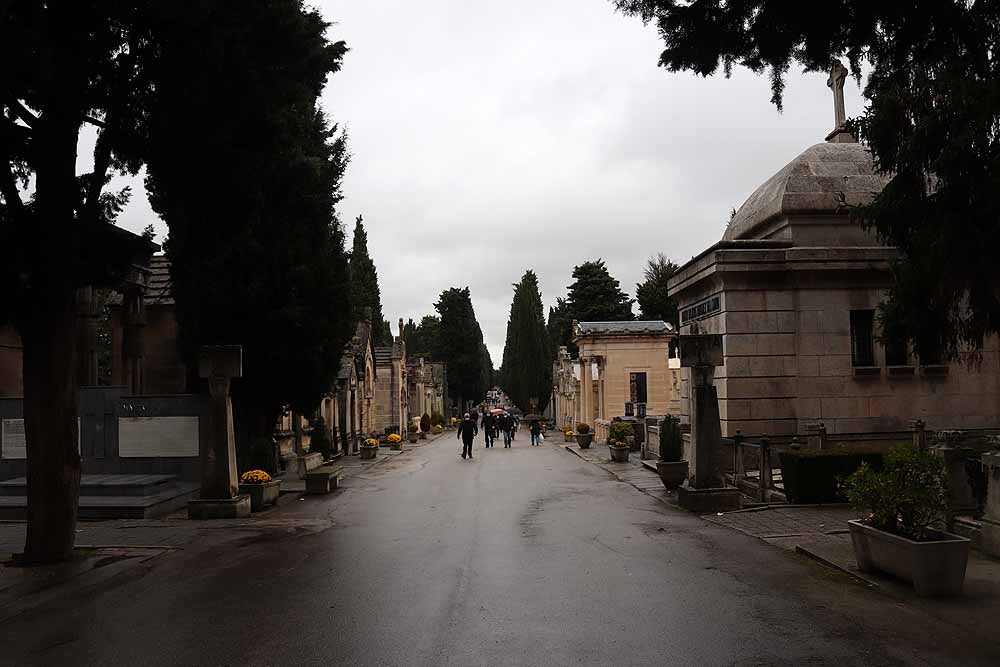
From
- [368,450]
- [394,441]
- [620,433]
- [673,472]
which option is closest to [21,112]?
[673,472]

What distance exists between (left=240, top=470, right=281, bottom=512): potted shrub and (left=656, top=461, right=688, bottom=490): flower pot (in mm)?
8200

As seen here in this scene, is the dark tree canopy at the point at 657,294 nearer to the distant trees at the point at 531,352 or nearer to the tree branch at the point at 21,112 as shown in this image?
the distant trees at the point at 531,352

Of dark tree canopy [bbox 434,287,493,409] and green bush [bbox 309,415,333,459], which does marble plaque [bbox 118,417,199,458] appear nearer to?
green bush [bbox 309,415,333,459]

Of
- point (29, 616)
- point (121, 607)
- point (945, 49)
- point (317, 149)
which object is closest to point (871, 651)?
point (945, 49)

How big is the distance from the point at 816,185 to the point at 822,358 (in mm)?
4280

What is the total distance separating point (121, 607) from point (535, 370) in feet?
236

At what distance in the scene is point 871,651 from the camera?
5961 millimetres

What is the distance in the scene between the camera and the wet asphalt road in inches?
239

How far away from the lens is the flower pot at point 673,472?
17.2m

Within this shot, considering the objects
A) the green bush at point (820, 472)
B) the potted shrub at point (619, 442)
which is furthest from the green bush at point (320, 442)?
the green bush at point (820, 472)

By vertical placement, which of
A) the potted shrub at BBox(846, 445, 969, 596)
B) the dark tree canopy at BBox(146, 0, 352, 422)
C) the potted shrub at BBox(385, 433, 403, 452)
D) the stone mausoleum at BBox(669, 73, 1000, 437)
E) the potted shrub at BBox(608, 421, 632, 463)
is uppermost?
the dark tree canopy at BBox(146, 0, 352, 422)

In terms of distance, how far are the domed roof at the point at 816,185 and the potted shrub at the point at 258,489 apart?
13.0 m

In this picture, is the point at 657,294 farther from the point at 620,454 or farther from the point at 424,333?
the point at 424,333

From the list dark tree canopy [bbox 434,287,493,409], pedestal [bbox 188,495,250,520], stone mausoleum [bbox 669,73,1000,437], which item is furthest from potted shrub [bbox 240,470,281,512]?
dark tree canopy [bbox 434,287,493,409]
